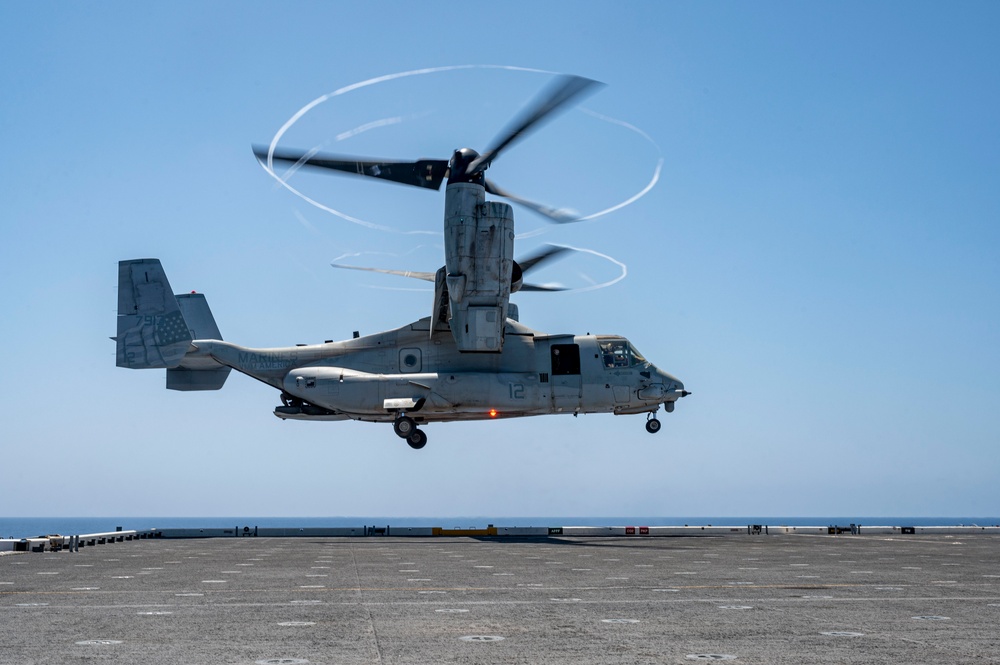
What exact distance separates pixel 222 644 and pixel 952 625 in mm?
8647

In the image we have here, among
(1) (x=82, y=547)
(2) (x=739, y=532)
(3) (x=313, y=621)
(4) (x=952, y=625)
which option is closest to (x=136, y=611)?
(3) (x=313, y=621)

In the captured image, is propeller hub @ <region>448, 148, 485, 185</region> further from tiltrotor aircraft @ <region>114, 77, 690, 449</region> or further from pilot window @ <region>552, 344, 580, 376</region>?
pilot window @ <region>552, 344, 580, 376</region>

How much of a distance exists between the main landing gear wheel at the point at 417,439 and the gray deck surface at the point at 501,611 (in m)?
22.7

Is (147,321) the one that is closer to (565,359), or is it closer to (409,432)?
(409,432)

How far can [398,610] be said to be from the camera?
44.8ft

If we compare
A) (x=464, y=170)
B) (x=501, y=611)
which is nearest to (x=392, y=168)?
(x=464, y=170)

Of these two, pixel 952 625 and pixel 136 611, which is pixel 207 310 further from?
pixel 952 625

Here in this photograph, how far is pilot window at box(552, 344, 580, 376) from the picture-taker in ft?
151

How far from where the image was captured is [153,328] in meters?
47.8

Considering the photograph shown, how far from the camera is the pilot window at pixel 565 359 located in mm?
45906

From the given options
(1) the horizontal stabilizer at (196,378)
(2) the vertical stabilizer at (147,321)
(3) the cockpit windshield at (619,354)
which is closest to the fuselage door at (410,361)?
(3) the cockpit windshield at (619,354)

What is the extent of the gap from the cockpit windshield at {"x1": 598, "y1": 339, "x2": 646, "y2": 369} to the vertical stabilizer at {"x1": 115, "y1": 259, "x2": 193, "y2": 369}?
2050 centimetres

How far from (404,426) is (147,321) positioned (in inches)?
547

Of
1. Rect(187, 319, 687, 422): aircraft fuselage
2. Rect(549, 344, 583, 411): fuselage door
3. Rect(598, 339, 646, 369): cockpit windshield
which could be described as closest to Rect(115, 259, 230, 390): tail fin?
Rect(187, 319, 687, 422): aircraft fuselage
